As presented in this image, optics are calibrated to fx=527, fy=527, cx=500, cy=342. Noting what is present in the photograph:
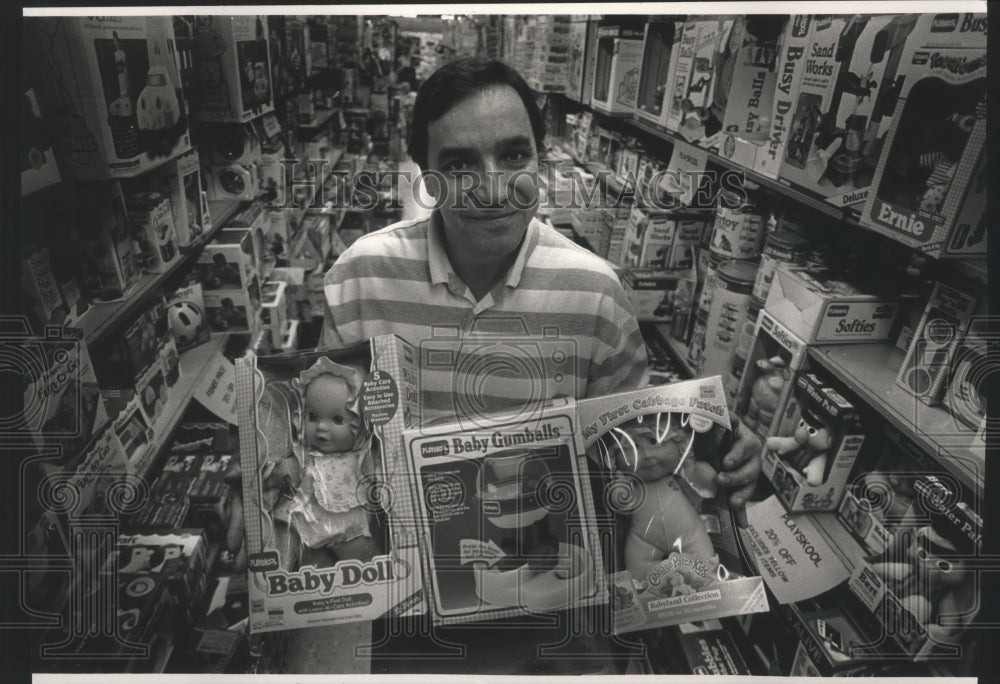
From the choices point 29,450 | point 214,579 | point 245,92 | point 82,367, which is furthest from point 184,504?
point 245,92

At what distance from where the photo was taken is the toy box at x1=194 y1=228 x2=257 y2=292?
184 centimetres

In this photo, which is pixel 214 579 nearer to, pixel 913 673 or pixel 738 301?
pixel 913 673

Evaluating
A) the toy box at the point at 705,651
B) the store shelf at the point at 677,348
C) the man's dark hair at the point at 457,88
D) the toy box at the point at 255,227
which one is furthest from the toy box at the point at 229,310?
the toy box at the point at 705,651

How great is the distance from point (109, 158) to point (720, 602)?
1.42 metres

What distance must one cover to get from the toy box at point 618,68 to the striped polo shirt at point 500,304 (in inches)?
64.5

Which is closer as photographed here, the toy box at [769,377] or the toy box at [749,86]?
the toy box at [769,377]

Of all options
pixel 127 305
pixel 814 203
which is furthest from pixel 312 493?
pixel 814 203

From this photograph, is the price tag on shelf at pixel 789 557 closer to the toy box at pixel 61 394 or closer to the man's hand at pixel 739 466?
the man's hand at pixel 739 466

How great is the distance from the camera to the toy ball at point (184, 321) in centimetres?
175

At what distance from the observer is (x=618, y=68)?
2.47 m

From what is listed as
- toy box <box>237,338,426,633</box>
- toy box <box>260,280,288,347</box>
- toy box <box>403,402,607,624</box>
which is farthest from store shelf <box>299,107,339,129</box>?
toy box <box>403,402,607,624</box>

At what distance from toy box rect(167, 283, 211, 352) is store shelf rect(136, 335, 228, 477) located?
4cm

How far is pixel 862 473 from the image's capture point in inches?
48.1

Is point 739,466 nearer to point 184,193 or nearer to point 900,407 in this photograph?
point 900,407
